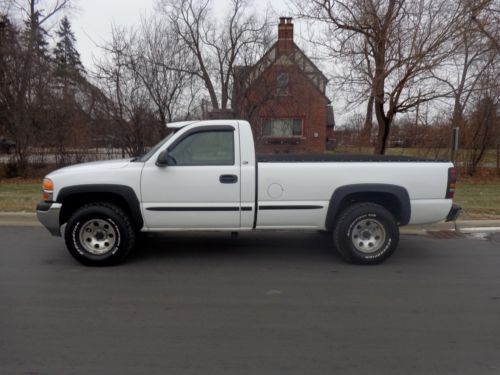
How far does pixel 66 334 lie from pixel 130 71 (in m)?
13.8

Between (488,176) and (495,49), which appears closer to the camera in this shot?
(495,49)

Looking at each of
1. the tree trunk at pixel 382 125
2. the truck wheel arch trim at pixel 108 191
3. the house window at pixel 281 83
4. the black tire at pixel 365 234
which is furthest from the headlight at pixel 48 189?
the tree trunk at pixel 382 125

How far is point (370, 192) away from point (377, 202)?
285 millimetres

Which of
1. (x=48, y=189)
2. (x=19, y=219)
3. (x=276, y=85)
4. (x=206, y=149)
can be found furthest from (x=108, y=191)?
(x=276, y=85)

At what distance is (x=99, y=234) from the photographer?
17.8 ft

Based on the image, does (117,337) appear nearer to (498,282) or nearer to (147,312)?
(147,312)

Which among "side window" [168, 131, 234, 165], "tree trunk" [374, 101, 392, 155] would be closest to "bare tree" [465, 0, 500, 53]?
"tree trunk" [374, 101, 392, 155]

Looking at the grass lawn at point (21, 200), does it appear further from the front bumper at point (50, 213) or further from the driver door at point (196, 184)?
the driver door at point (196, 184)

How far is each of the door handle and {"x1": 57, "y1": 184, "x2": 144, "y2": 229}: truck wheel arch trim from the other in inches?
43.8

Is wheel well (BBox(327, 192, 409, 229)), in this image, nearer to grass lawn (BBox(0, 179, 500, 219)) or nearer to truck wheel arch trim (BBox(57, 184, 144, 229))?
truck wheel arch trim (BBox(57, 184, 144, 229))

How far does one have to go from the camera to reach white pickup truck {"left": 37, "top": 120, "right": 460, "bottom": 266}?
17.3 ft

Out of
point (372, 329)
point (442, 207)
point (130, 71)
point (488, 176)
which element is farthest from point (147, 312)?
point (488, 176)

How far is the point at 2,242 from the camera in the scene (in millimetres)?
6664

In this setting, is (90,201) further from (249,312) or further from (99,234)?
(249,312)
